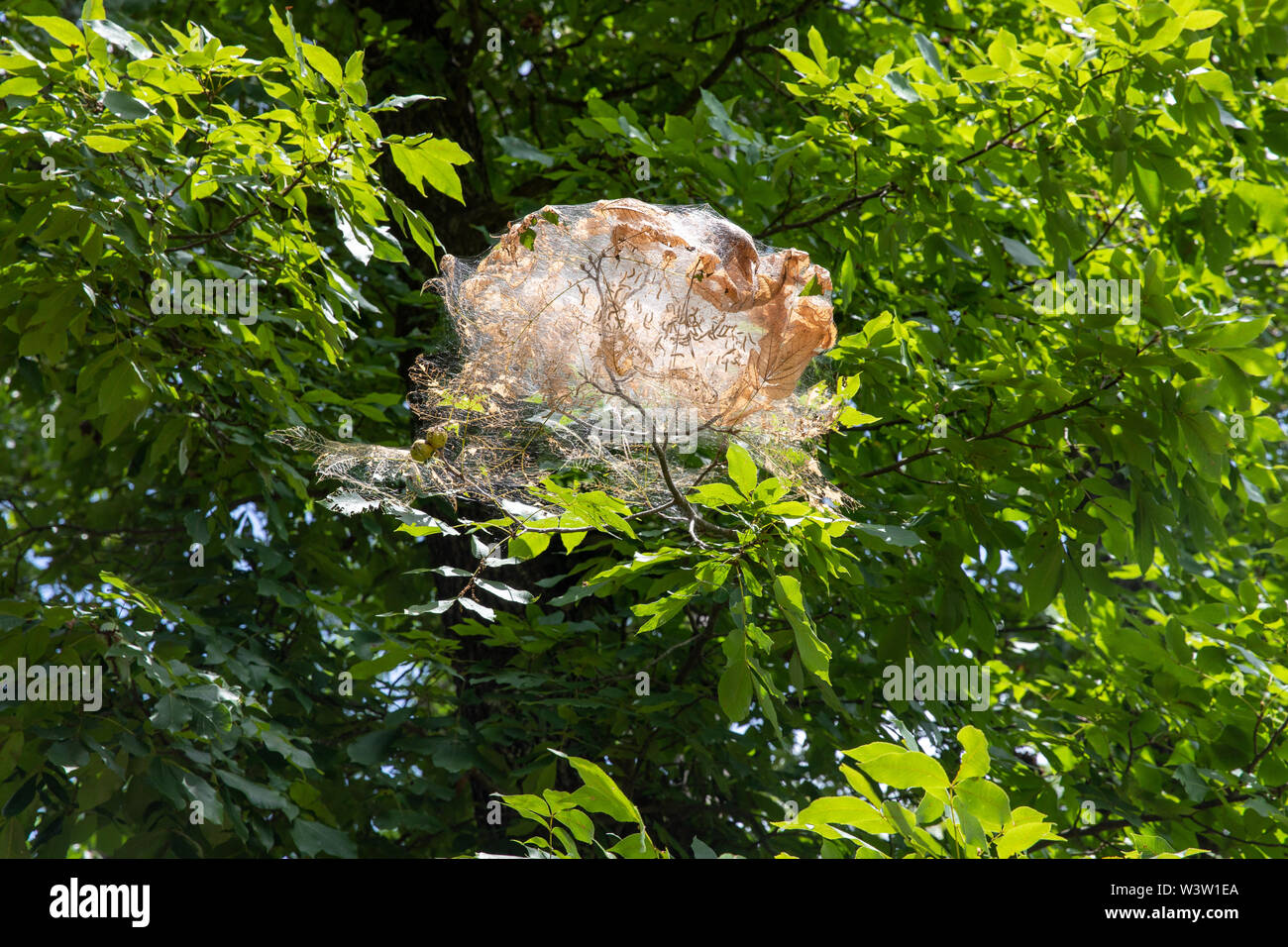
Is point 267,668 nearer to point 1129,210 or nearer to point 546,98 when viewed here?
point 546,98

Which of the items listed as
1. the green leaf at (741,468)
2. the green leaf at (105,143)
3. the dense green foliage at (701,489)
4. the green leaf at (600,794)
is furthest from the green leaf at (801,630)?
the green leaf at (105,143)

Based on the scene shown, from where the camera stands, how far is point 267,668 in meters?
4.51

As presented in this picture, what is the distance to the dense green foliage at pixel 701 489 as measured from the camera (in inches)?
126

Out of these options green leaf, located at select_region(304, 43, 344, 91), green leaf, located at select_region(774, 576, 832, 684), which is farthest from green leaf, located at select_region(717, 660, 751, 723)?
green leaf, located at select_region(304, 43, 344, 91)

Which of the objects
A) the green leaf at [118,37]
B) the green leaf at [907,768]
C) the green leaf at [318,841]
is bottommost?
the green leaf at [318,841]

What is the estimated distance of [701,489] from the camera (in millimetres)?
2541

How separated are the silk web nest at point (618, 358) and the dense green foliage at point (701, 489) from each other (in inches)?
8.7

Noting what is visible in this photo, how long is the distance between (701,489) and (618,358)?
14.9 inches

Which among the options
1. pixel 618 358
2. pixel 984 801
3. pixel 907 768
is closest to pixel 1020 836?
pixel 984 801

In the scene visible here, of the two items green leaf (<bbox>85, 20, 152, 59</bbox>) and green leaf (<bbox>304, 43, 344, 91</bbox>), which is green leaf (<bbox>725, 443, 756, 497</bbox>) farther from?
green leaf (<bbox>85, 20, 152, 59</bbox>)

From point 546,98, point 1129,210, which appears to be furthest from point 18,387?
point 1129,210

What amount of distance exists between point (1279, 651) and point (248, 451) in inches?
168

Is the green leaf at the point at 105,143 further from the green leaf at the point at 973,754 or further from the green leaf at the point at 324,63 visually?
the green leaf at the point at 973,754

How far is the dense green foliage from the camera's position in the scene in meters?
3.20
